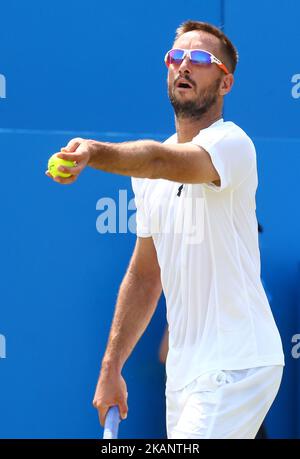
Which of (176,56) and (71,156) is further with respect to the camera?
(176,56)

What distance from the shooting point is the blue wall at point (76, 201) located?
4.30m

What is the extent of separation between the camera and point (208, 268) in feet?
10.6

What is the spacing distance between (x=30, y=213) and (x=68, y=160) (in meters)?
1.72

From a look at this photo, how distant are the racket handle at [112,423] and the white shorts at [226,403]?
23 centimetres

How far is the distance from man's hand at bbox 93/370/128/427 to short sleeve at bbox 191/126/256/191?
2.52 feet

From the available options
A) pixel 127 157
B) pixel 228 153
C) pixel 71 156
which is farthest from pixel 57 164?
pixel 228 153

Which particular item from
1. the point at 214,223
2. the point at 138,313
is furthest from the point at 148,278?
the point at 214,223

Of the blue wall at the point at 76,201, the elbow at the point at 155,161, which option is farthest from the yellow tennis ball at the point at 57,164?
the blue wall at the point at 76,201

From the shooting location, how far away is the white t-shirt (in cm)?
318

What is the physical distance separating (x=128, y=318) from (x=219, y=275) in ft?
1.67

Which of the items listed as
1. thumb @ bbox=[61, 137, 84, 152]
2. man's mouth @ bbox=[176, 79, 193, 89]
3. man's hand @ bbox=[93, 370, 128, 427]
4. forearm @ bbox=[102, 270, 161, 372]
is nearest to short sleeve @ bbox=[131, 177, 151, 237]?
forearm @ bbox=[102, 270, 161, 372]

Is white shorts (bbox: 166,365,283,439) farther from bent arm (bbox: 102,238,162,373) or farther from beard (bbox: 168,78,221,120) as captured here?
beard (bbox: 168,78,221,120)

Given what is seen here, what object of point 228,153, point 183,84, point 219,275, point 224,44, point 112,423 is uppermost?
point 224,44

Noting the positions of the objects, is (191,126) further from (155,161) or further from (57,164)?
(57,164)
